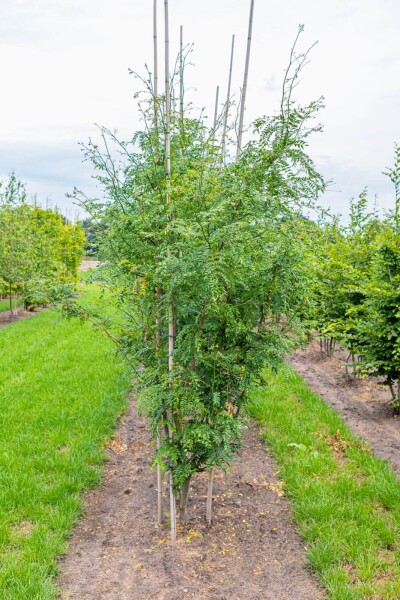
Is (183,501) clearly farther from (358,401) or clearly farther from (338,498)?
(358,401)

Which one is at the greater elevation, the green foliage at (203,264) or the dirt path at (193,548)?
the green foliage at (203,264)

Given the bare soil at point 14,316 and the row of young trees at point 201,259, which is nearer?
the row of young trees at point 201,259

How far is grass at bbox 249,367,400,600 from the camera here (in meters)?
3.06

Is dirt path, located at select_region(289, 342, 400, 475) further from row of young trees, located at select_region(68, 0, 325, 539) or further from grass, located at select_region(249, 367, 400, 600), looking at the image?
row of young trees, located at select_region(68, 0, 325, 539)

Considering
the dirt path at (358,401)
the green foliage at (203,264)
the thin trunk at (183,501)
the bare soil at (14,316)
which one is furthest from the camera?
the bare soil at (14,316)

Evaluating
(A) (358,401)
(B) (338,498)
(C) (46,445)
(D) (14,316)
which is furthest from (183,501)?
(D) (14,316)

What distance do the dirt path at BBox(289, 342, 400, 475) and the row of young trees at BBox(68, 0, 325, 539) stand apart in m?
2.44

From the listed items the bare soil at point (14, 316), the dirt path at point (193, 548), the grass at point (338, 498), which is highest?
the bare soil at point (14, 316)

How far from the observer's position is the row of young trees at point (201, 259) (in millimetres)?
2891

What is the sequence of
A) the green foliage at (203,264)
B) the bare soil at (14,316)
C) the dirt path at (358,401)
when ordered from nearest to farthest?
the green foliage at (203,264)
the dirt path at (358,401)
the bare soil at (14,316)

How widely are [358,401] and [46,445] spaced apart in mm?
4438

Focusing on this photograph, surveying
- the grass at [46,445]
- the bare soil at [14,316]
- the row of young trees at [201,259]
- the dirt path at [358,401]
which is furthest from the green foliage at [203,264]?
the bare soil at [14,316]

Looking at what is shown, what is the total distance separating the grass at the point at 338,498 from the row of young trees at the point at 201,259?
0.48 m

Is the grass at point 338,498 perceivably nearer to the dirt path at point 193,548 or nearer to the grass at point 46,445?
the dirt path at point 193,548
